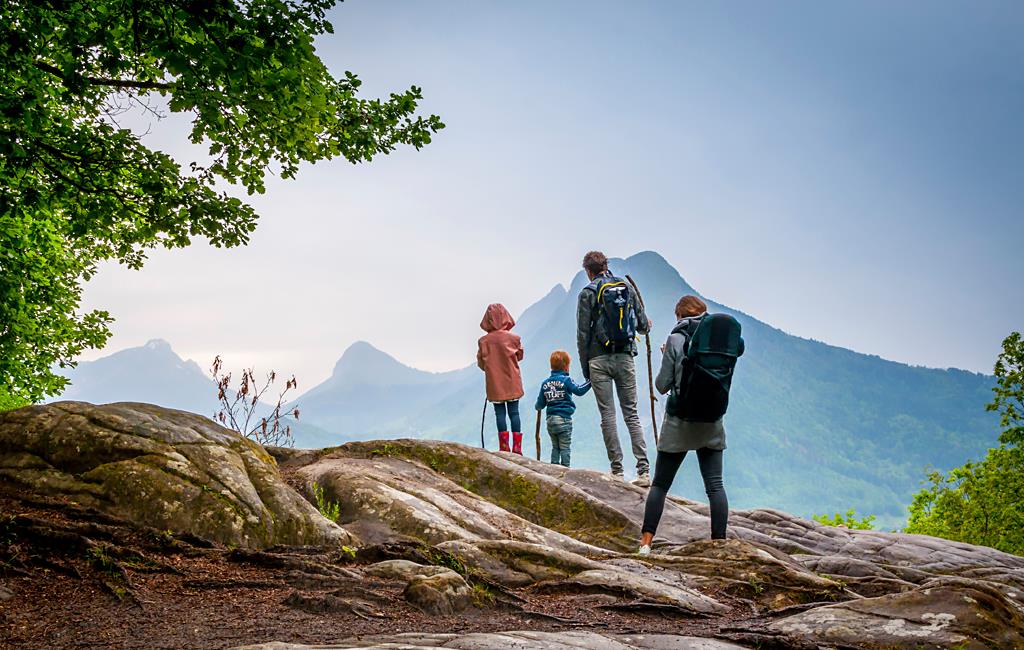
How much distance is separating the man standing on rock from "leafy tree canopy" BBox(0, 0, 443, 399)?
14.2 feet

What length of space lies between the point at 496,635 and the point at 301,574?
286 cm

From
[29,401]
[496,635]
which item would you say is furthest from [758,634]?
[29,401]

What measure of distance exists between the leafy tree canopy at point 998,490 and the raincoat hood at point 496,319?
94.9 feet

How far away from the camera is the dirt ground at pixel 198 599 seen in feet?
18.6

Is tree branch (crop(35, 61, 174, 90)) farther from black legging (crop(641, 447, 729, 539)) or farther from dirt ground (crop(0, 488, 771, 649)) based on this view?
black legging (crop(641, 447, 729, 539))

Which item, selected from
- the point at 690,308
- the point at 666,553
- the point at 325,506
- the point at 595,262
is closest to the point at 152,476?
the point at 325,506

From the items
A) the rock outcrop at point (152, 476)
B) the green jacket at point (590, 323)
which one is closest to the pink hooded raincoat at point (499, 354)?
the green jacket at point (590, 323)

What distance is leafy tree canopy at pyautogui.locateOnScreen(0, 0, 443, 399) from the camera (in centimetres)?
688

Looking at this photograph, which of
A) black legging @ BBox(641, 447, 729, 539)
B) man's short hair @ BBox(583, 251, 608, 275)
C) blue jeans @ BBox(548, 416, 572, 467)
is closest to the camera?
black legging @ BBox(641, 447, 729, 539)

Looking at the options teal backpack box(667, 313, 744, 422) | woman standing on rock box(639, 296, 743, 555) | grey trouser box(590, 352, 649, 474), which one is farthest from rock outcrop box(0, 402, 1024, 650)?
teal backpack box(667, 313, 744, 422)

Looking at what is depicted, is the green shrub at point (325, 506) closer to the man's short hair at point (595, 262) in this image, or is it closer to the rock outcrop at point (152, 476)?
the rock outcrop at point (152, 476)

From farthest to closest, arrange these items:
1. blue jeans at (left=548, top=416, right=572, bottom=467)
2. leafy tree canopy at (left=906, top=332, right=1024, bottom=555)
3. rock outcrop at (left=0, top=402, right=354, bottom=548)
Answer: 1. leafy tree canopy at (left=906, top=332, right=1024, bottom=555)
2. blue jeans at (left=548, top=416, right=572, bottom=467)
3. rock outcrop at (left=0, top=402, right=354, bottom=548)

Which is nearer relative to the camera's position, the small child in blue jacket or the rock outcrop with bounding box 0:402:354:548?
the rock outcrop with bounding box 0:402:354:548

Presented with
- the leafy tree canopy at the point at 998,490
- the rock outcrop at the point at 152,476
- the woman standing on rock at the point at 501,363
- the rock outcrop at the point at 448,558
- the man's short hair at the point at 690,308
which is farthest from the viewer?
the leafy tree canopy at the point at 998,490
